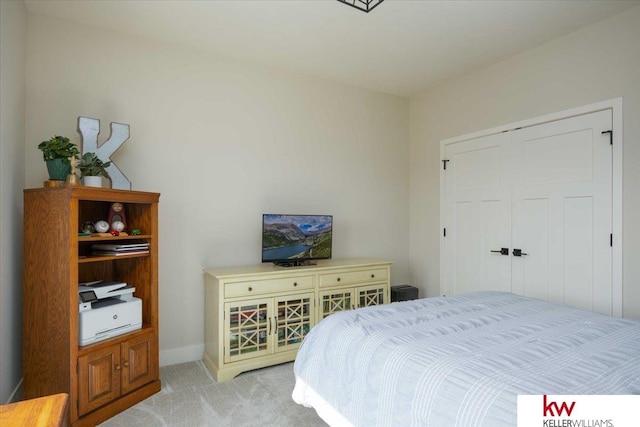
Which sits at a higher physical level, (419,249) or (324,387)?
(419,249)

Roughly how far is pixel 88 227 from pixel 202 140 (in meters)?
1.23

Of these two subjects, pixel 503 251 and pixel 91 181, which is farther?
pixel 503 251

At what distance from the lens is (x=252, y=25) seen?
283cm

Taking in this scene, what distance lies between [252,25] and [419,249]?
10.2ft

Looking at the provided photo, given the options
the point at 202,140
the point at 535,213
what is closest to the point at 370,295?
the point at 535,213

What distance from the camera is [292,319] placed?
3.17 metres

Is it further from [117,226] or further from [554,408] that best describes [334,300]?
[554,408]

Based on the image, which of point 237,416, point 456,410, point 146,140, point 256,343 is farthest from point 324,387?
point 146,140

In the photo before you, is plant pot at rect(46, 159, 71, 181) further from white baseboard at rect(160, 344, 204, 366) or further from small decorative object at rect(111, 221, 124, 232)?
white baseboard at rect(160, 344, 204, 366)

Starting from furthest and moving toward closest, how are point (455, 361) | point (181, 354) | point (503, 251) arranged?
point (503, 251)
point (181, 354)
point (455, 361)

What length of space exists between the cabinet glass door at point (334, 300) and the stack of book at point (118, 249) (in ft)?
5.22

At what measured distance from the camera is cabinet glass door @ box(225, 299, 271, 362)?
2871 millimetres

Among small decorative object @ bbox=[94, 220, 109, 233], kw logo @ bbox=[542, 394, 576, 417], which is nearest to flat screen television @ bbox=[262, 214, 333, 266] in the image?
small decorative object @ bbox=[94, 220, 109, 233]

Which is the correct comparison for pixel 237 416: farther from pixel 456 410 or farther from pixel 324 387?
pixel 456 410
